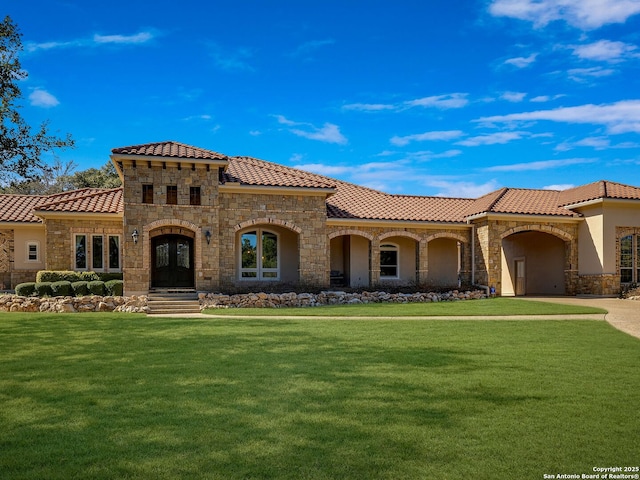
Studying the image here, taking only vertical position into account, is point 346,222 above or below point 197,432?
above

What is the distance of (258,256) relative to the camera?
21656 mm

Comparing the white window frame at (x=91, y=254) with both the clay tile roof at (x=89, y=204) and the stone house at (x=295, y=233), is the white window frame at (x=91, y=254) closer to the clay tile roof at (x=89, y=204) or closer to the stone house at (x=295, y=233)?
the stone house at (x=295, y=233)

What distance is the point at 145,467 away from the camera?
4078mm

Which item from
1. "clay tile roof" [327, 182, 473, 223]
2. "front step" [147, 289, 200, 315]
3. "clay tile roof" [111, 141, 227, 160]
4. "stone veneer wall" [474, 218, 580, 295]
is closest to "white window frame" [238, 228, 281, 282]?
"front step" [147, 289, 200, 315]

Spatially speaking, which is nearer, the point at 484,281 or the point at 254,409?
the point at 254,409

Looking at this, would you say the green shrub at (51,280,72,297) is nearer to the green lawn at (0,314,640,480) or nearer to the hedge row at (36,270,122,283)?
the hedge row at (36,270,122,283)

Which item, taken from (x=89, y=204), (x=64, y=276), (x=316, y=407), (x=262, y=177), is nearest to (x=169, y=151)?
(x=262, y=177)

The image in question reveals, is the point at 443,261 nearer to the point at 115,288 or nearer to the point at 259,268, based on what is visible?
the point at 259,268

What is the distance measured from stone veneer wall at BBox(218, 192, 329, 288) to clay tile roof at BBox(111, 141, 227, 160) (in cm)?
167

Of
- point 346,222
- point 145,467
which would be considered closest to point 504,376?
point 145,467

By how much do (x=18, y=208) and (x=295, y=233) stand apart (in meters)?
13.4

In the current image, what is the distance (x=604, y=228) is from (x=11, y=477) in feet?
74.7

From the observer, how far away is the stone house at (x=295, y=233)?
62.1ft

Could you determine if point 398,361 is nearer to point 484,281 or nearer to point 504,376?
point 504,376
